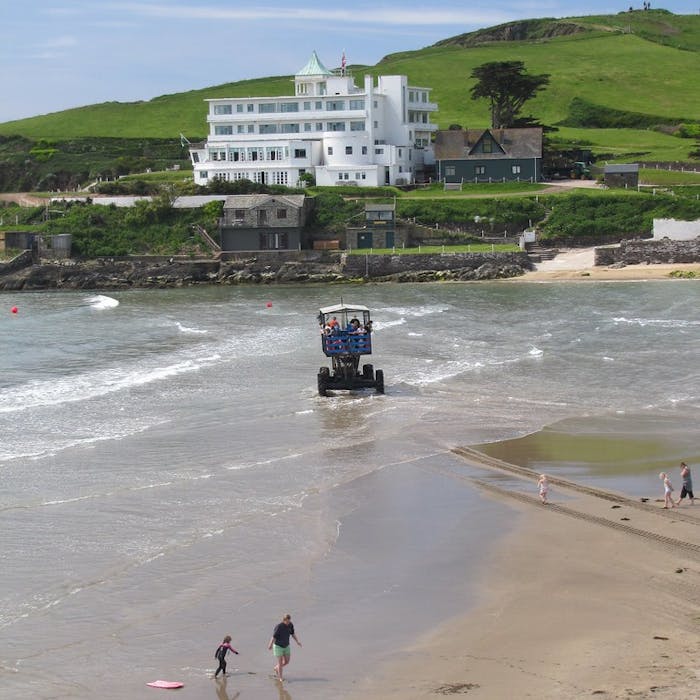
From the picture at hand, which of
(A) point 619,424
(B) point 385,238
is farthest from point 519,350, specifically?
(B) point 385,238

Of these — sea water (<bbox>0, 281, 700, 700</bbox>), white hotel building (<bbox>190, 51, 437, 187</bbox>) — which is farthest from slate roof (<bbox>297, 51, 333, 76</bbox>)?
sea water (<bbox>0, 281, 700, 700</bbox>)

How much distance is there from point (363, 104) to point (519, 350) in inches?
2277

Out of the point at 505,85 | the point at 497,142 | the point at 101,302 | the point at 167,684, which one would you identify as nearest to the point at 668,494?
the point at 167,684

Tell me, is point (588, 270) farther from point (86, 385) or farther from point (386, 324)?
point (86, 385)

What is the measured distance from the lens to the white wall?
8144cm

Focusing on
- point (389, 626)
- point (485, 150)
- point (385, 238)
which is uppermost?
point (485, 150)

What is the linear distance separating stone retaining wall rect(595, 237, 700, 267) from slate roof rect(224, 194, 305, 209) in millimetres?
21440

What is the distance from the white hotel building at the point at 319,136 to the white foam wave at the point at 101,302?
79.3 feet

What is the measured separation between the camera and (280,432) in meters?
34.2

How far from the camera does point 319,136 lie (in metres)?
102

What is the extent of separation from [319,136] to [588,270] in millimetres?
32310

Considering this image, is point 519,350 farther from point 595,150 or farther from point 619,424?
point 595,150

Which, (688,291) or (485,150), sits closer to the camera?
(688,291)

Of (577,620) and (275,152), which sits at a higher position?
(275,152)
